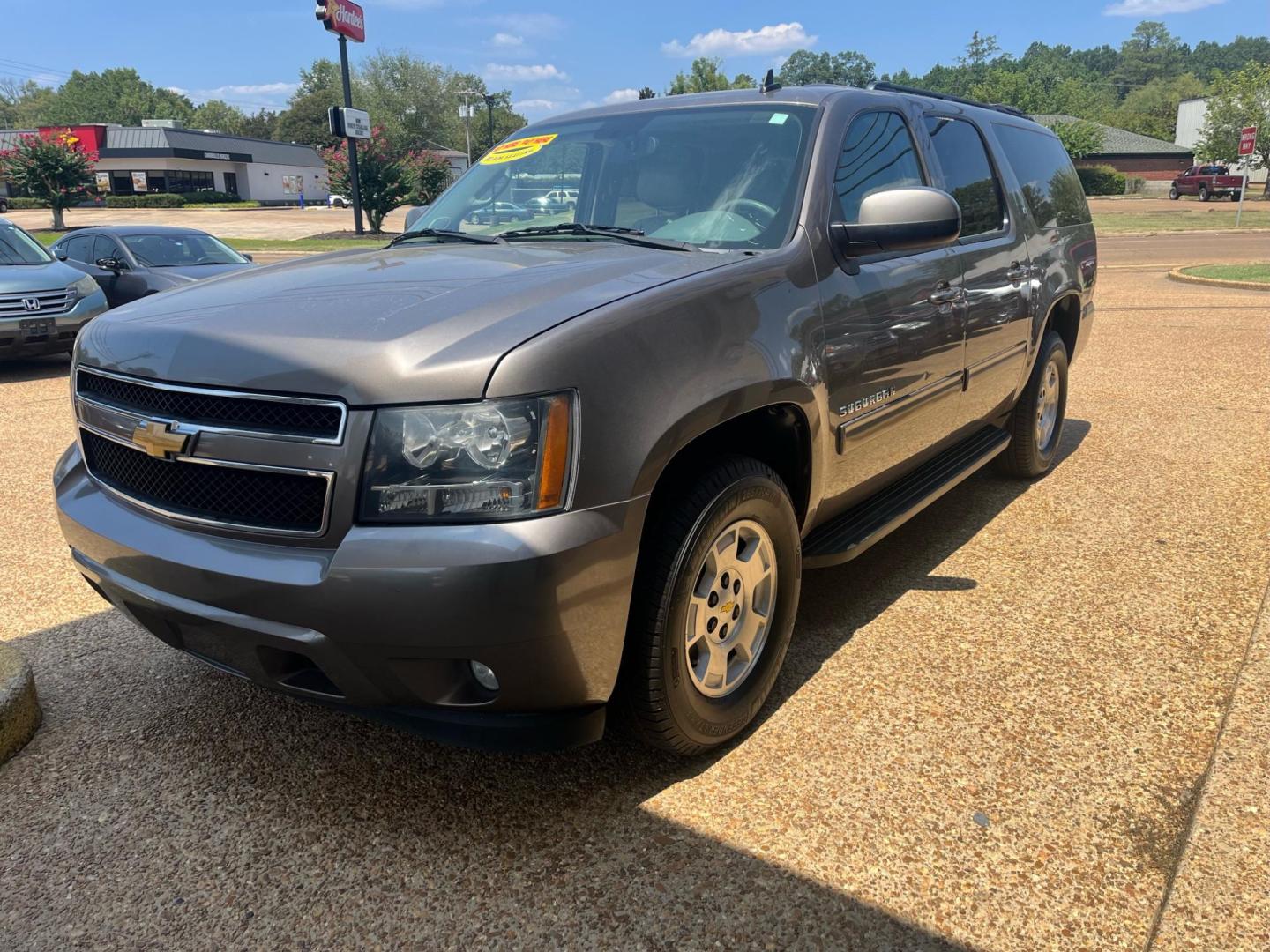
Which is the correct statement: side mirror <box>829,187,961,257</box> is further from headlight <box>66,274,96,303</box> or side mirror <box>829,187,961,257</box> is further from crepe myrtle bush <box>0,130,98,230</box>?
crepe myrtle bush <box>0,130,98,230</box>

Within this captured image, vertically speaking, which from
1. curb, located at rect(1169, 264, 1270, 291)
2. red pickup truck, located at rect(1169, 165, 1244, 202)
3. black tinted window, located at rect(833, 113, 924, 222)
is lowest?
curb, located at rect(1169, 264, 1270, 291)

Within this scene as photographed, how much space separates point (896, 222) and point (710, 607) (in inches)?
53.5

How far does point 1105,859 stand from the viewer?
7.47 feet

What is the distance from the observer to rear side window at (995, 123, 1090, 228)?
4.80 meters

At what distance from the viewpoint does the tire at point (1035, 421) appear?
16.6ft

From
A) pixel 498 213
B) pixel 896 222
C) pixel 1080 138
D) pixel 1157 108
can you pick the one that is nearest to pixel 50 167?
pixel 498 213

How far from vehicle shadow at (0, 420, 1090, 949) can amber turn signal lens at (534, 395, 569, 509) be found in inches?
37.2

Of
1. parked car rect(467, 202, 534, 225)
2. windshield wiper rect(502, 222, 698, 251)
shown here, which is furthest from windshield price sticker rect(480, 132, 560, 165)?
windshield wiper rect(502, 222, 698, 251)

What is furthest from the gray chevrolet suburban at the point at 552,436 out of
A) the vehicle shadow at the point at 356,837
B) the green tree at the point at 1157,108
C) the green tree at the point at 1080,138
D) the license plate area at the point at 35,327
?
the green tree at the point at 1157,108

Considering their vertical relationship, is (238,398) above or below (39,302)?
above

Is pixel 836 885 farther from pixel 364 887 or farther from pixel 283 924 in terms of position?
pixel 283 924

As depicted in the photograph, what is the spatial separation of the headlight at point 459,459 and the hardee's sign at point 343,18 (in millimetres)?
28248

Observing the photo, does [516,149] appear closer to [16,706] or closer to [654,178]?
[654,178]

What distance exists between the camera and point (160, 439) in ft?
7.52
